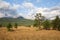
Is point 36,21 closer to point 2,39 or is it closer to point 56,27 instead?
point 56,27

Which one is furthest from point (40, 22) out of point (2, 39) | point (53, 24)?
point (2, 39)

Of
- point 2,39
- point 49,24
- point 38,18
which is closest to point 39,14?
point 38,18

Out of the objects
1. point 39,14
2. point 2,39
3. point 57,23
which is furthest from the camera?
point 39,14

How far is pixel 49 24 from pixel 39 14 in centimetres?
341

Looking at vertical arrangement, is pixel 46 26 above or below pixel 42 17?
below

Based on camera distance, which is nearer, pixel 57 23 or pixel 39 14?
pixel 57 23

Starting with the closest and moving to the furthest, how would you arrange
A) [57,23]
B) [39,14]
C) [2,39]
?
[2,39], [57,23], [39,14]

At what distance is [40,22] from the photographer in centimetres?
3112

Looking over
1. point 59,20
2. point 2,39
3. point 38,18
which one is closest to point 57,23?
point 59,20

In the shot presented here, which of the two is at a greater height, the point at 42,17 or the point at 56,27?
the point at 42,17

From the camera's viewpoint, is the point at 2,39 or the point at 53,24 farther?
the point at 53,24

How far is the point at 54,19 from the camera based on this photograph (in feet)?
101

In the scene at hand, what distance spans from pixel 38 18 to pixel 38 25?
1735 millimetres

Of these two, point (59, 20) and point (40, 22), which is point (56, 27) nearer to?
point (59, 20)
